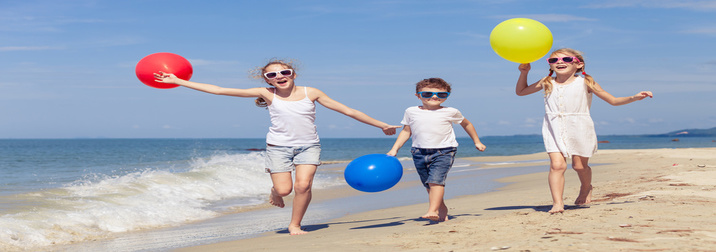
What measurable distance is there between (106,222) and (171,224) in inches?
28.1

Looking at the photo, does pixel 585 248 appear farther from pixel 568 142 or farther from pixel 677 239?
pixel 568 142

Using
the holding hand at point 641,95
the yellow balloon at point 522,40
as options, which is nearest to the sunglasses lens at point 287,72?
the yellow balloon at point 522,40

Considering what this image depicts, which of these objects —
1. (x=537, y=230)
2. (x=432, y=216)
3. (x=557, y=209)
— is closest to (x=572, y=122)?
(x=557, y=209)

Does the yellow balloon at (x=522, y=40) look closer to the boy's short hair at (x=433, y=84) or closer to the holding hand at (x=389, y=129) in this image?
the boy's short hair at (x=433, y=84)

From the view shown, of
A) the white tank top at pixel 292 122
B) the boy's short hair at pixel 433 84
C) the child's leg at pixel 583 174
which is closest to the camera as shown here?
the white tank top at pixel 292 122

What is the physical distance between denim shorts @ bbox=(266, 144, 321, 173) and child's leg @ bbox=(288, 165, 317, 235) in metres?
0.06

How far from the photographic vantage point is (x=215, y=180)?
40.4 feet

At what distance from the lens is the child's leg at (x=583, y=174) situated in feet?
19.6

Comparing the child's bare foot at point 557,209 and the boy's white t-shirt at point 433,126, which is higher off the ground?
the boy's white t-shirt at point 433,126

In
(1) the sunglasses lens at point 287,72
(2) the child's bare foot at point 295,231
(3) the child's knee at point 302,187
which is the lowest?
(2) the child's bare foot at point 295,231

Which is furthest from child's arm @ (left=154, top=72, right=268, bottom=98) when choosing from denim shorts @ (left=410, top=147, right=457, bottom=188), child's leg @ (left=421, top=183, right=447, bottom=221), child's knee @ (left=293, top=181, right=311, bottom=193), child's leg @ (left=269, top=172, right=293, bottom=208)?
child's leg @ (left=421, top=183, right=447, bottom=221)

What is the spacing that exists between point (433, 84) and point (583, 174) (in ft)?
5.87

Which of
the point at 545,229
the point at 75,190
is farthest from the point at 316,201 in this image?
the point at 545,229

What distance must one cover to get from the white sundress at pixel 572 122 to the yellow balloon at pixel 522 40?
0.40 meters
